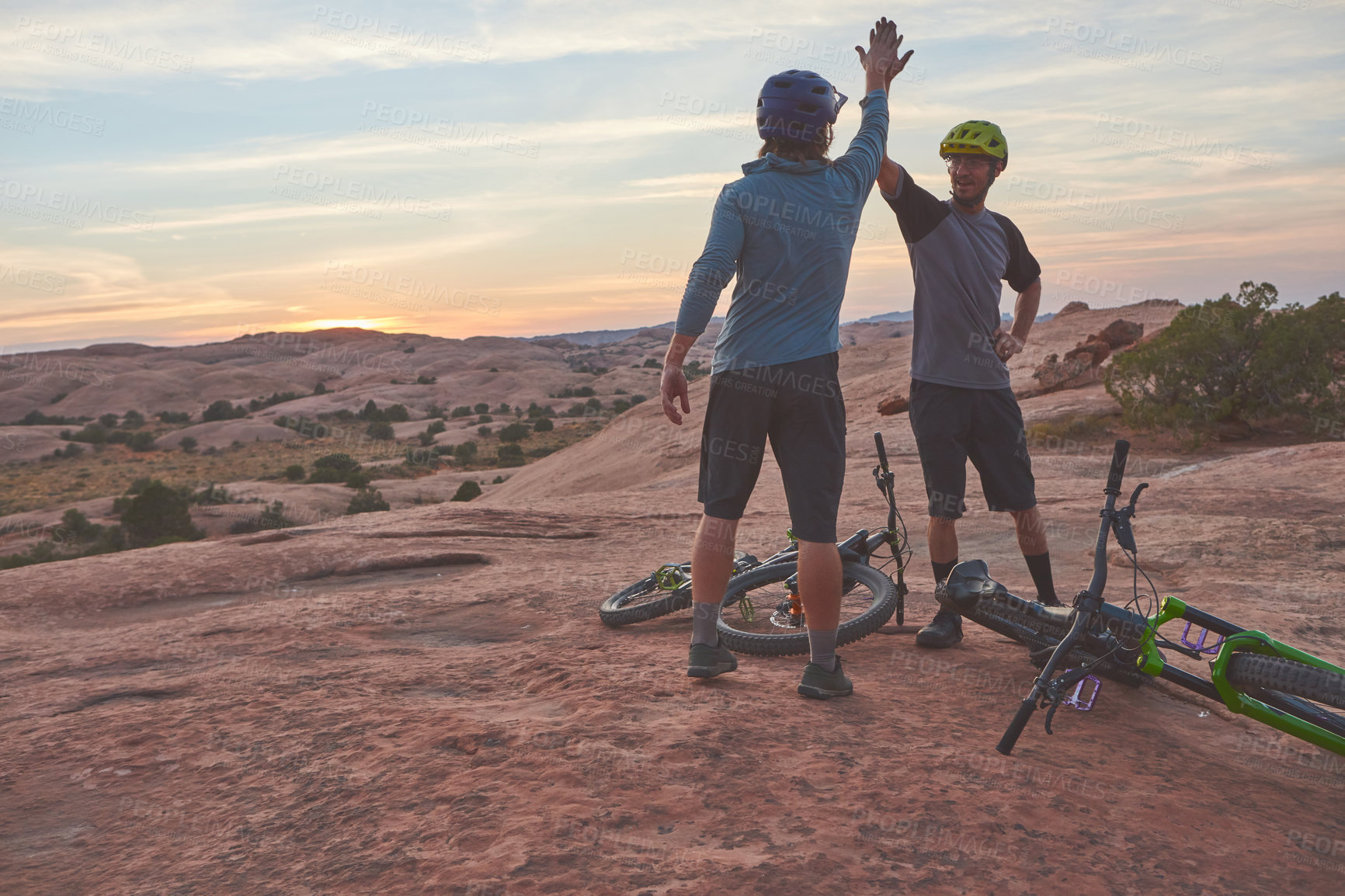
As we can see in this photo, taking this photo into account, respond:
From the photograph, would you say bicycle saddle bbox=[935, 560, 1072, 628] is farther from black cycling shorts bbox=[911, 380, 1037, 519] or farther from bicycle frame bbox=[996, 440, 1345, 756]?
black cycling shorts bbox=[911, 380, 1037, 519]

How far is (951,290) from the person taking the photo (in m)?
4.07

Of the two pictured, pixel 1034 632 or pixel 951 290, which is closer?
pixel 1034 632

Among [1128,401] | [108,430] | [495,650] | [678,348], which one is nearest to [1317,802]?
[678,348]

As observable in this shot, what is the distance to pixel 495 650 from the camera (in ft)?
14.2

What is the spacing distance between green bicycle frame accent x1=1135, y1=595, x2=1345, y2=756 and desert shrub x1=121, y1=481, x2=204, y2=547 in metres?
19.2

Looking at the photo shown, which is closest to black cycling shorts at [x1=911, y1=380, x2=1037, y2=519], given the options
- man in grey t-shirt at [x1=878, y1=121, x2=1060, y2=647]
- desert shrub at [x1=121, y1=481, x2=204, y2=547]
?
man in grey t-shirt at [x1=878, y1=121, x2=1060, y2=647]

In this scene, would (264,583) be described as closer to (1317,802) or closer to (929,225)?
(929,225)

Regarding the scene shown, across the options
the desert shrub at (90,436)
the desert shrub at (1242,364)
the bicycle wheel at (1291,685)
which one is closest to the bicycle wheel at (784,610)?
the bicycle wheel at (1291,685)

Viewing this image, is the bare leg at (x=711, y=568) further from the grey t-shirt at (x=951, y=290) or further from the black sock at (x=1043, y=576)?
the black sock at (x=1043, y=576)

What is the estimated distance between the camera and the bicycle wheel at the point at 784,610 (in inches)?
156

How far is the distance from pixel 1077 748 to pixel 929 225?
232 centimetres

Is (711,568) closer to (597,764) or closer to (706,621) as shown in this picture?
(706,621)

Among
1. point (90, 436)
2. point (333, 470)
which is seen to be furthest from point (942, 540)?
point (90, 436)

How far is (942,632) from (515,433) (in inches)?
1351
